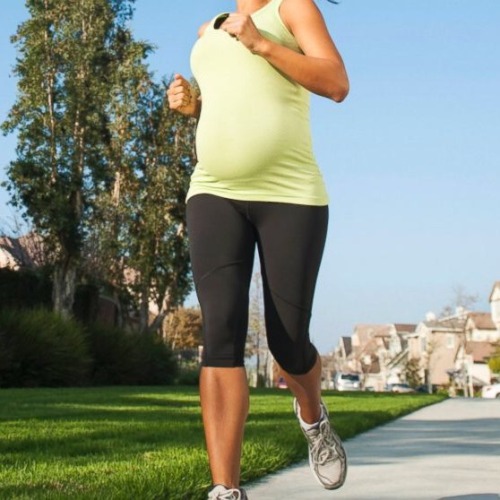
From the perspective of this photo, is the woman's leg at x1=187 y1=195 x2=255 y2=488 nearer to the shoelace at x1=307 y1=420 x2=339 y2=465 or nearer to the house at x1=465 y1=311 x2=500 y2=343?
the shoelace at x1=307 y1=420 x2=339 y2=465

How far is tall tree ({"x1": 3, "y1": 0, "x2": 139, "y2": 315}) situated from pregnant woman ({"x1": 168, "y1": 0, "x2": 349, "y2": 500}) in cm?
3383

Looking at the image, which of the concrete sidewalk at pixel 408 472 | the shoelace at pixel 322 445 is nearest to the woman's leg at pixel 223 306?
the shoelace at pixel 322 445

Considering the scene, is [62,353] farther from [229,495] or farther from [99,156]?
[229,495]

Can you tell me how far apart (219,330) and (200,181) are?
22.4 inches

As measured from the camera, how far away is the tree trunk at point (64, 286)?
3506cm

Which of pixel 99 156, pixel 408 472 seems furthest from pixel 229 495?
pixel 99 156

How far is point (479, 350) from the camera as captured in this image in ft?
346

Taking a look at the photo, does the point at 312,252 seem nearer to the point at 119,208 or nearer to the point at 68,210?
the point at 68,210

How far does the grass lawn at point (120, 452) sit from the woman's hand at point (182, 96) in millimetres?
1538

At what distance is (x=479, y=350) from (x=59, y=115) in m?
72.5

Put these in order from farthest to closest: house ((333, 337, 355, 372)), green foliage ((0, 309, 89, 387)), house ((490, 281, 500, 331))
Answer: house ((333, 337, 355, 372)) → house ((490, 281, 500, 331)) → green foliage ((0, 309, 89, 387))

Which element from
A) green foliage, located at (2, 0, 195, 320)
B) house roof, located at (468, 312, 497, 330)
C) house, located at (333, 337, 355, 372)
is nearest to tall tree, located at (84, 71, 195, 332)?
green foliage, located at (2, 0, 195, 320)

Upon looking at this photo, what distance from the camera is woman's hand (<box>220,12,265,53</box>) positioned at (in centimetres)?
384

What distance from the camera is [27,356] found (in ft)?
84.9
